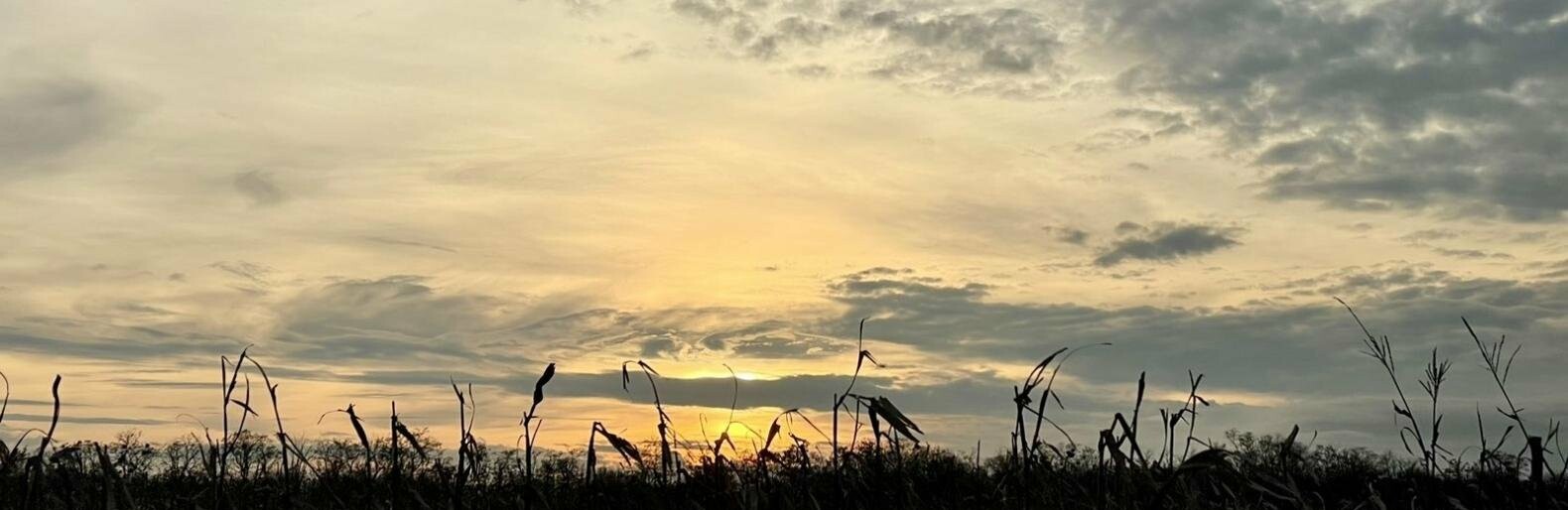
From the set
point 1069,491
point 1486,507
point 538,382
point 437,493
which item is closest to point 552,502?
point 437,493

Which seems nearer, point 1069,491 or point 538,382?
point 538,382

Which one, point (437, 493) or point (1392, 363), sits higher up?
point (1392, 363)

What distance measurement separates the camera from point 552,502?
841 centimetres

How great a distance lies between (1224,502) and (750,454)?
2.58 m

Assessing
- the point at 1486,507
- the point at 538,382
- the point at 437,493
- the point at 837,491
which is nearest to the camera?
the point at 538,382

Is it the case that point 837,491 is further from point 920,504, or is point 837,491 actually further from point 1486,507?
point 1486,507

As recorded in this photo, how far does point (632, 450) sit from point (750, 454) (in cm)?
139

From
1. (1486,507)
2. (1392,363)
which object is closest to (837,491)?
(1392,363)

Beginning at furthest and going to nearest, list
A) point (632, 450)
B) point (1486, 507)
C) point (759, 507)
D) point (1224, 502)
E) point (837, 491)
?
point (1486, 507)
point (1224, 502)
point (759, 507)
point (837, 491)
point (632, 450)

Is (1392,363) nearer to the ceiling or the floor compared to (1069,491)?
nearer to the ceiling

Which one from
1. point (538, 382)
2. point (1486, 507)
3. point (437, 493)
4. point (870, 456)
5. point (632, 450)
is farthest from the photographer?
point (437, 493)

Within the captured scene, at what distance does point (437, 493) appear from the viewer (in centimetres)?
874

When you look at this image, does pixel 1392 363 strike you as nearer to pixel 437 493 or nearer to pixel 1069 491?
pixel 1069 491

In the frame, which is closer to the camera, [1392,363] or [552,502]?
[1392,363]
